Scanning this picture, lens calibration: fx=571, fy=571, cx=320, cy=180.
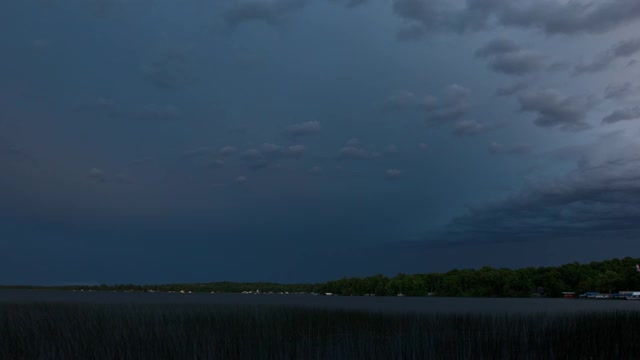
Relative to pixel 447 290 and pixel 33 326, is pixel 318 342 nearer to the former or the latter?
pixel 33 326

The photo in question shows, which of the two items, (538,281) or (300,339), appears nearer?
(300,339)

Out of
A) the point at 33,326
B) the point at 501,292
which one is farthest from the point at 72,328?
the point at 501,292

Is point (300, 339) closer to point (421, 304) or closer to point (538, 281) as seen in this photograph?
point (421, 304)

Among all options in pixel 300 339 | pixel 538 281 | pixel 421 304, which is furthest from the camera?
pixel 538 281

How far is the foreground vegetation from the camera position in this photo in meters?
18.8

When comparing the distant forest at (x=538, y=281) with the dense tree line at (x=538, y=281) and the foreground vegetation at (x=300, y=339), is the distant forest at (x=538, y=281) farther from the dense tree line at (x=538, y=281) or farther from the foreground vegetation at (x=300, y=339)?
the foreground vegetation at (x=300, y=339)

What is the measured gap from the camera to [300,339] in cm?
2323

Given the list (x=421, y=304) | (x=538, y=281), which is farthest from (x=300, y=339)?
(x=538, y=281)

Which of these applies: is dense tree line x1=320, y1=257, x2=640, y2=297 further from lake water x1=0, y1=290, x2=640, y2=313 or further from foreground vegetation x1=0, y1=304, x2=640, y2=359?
foreground vegetation x1=0, y1=304, x2=640, y2=359

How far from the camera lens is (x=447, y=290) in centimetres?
15925

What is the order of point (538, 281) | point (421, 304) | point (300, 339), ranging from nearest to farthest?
point (300, 339) < point (421, 304) < point (538, 281)

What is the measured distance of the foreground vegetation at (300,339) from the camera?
18844mm

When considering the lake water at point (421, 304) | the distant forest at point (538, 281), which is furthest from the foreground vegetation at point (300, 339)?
the distant forest at point (538, 281)

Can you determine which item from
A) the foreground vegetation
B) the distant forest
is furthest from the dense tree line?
the foreground vegetation
